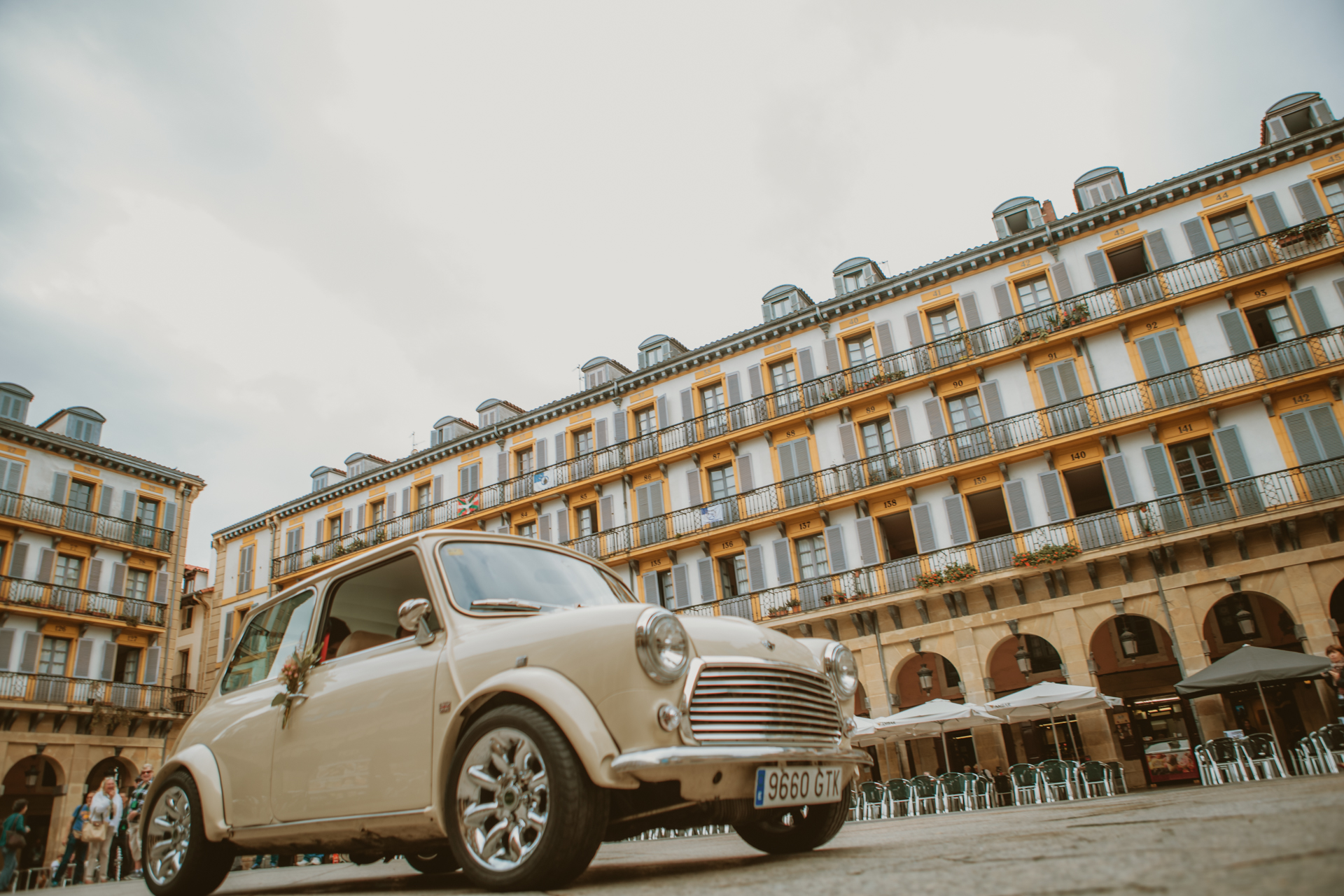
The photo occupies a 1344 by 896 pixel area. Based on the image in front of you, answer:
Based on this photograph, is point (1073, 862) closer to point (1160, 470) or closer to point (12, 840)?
point (12, 840)

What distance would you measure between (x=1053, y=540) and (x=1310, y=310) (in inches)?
344

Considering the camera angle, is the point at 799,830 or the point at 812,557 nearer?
the point at 799,830

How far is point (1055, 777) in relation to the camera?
16188 mm

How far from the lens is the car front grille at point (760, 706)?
351 centimetres

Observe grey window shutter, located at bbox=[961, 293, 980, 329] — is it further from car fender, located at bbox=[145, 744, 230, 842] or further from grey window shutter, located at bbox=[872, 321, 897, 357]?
car fender, located at bbox=[145, 744, 230, 842]

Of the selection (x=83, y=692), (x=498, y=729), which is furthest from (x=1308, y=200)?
(x=83, y=692)

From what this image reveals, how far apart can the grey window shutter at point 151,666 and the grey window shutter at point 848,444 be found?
28.0 m

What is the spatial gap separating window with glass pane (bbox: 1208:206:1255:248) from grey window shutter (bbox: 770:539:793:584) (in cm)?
1487

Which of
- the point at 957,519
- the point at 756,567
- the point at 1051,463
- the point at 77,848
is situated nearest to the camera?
the point at 77,848

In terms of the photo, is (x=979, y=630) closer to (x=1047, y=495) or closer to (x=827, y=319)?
(x=1047, y=495)

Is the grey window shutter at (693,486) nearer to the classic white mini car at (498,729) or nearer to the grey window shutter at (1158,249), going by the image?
the grey window shutter at (1158,249)

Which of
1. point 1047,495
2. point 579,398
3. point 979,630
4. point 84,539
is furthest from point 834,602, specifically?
point 84,539

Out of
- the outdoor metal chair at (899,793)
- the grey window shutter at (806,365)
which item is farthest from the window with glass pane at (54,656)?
the outdoor metal chair at (899,793)

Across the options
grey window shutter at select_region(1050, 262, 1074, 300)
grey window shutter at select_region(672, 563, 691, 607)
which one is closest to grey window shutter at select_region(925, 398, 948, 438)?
grey window shutter at select_region(1050, 262, 1074, 300)
